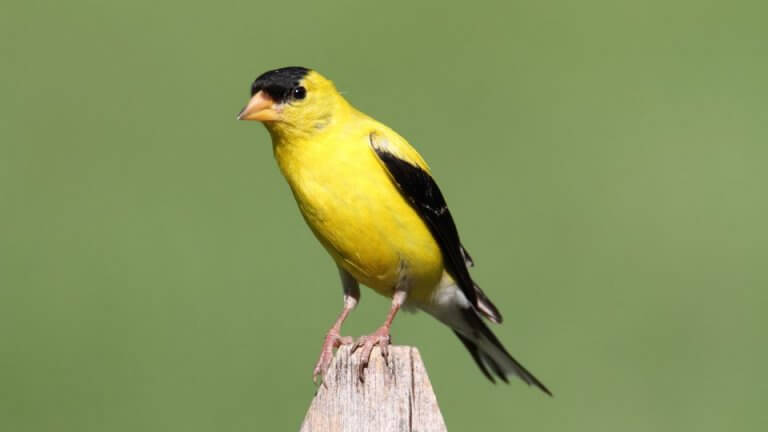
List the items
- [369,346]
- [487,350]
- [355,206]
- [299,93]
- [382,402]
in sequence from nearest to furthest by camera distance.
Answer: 1. [382,402]
2. [369,346]
3. [355,206]
4. [299,93]
5. [487,350]

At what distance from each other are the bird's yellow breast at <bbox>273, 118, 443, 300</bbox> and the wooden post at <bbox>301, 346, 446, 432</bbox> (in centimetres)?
114

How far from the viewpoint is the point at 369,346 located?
3518mm

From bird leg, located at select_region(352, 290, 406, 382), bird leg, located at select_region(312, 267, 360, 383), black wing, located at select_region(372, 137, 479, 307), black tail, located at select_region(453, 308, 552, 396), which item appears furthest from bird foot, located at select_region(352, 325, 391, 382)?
black tail, located at select_region(453, 308, 552, 396)

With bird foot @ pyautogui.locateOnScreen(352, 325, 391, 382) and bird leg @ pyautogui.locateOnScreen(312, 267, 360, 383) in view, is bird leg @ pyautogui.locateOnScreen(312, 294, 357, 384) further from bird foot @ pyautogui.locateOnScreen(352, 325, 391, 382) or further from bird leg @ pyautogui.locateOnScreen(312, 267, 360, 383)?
bird foot @ pyautogui.locateOnScreen(352, 325, 391, 382)

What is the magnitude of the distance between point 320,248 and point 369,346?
14.9 feet

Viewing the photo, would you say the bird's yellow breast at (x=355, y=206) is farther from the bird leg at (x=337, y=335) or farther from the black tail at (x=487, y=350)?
the black tail at (x=487, y=350)

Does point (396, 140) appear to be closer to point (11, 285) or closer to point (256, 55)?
point (11, 285)

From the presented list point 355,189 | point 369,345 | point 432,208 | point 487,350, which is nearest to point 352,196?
point 355,189

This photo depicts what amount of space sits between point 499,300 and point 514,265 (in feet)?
1.40

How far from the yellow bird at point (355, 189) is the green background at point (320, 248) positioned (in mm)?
1879

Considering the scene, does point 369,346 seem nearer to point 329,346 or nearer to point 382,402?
point 382,402

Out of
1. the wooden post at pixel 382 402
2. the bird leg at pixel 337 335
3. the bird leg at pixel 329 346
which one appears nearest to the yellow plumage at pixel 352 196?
the bird leg at pixel 337 335

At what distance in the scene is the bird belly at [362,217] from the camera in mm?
4371

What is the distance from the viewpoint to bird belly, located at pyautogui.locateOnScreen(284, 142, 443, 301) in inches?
172
